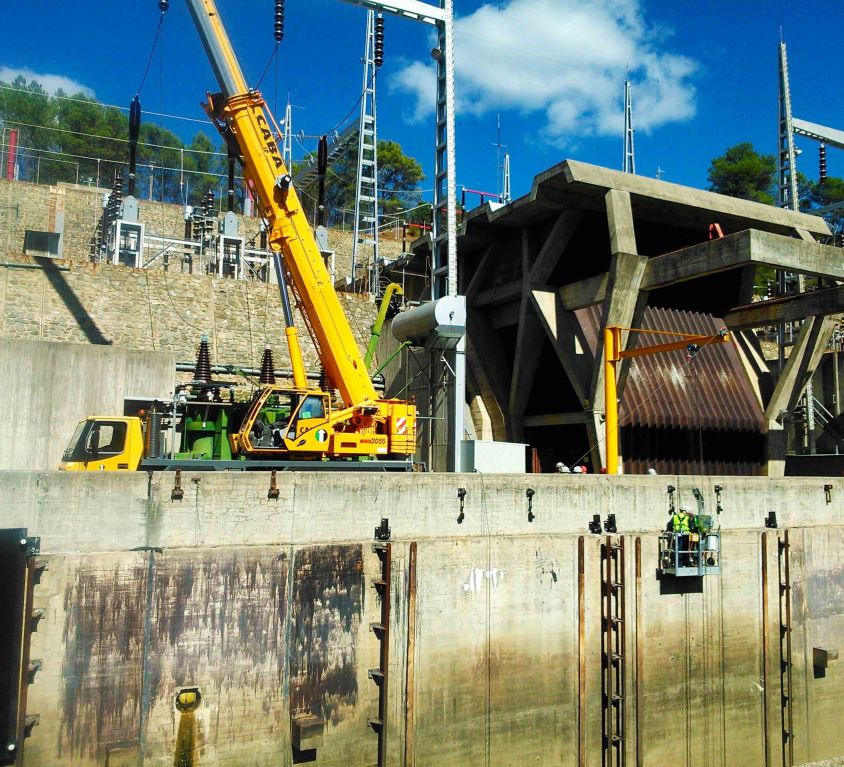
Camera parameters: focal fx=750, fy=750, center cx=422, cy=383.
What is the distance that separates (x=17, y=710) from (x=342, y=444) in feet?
23.9

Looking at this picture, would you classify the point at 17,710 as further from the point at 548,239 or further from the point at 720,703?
the point at 548,239

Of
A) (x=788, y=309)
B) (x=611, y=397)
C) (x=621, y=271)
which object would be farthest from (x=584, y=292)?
(x=788, y=309)

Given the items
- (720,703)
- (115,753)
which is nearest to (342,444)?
(115,753)

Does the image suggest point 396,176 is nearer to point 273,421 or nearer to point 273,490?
point 273,421

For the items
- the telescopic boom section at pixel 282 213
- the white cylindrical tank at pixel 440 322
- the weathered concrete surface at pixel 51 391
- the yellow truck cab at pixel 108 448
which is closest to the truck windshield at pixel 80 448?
Answer: the yellow truck cab at pixel 108 448

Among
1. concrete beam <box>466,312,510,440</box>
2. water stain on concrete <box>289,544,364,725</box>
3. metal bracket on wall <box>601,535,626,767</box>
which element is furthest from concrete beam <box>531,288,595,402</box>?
water stain on concrete <box>289,544,364,725</box>

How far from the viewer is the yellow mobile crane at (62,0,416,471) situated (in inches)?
591

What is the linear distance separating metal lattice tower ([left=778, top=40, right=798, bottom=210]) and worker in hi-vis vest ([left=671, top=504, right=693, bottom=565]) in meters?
18.3

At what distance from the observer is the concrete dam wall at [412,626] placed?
11.0 meters

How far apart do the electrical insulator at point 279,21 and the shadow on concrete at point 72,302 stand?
11.1 meters

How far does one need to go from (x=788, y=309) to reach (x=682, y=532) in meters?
10.9

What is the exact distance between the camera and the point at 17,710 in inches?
396

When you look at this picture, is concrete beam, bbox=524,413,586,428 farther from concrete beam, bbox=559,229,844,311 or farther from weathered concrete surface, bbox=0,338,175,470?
weathered concrete surface, bbox=0,338,175,470

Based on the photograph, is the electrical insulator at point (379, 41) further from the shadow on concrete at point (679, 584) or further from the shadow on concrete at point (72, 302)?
the shadow on concrete at point (679, 584)
